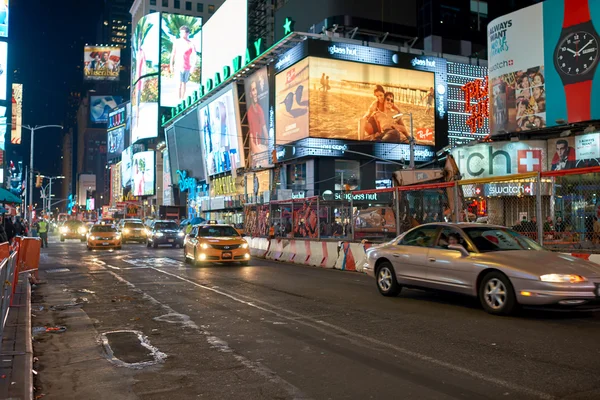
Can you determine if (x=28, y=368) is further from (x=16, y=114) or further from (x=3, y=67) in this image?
(x=16, y=114)

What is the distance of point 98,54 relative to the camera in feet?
549

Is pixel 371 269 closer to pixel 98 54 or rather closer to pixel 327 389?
pixel 327 389

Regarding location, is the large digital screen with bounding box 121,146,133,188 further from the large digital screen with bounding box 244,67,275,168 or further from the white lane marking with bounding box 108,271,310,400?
the white lane marking with bounding box 108,271,310,400

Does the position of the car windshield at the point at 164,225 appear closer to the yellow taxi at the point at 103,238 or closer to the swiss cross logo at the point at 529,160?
the yellow taxi at the point at 103,238

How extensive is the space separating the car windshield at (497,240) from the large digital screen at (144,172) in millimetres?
105587

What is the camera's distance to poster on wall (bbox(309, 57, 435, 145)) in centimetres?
4938

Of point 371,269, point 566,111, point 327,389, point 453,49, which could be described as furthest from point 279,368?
point 453,49

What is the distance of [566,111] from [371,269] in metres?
26.9

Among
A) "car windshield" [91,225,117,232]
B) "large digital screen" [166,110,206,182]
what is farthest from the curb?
"large digital screen" [166,110,206,182]

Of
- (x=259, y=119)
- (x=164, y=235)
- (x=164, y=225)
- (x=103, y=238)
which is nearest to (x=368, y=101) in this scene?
(x=259, y=119)

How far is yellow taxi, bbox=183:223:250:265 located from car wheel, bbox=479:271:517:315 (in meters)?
10.4

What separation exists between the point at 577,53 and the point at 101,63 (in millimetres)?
159614

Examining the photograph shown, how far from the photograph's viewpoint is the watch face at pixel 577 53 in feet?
105

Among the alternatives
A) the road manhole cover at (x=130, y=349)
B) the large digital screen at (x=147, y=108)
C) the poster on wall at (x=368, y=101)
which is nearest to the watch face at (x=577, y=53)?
the poster on wall at (x=368, y=101)
